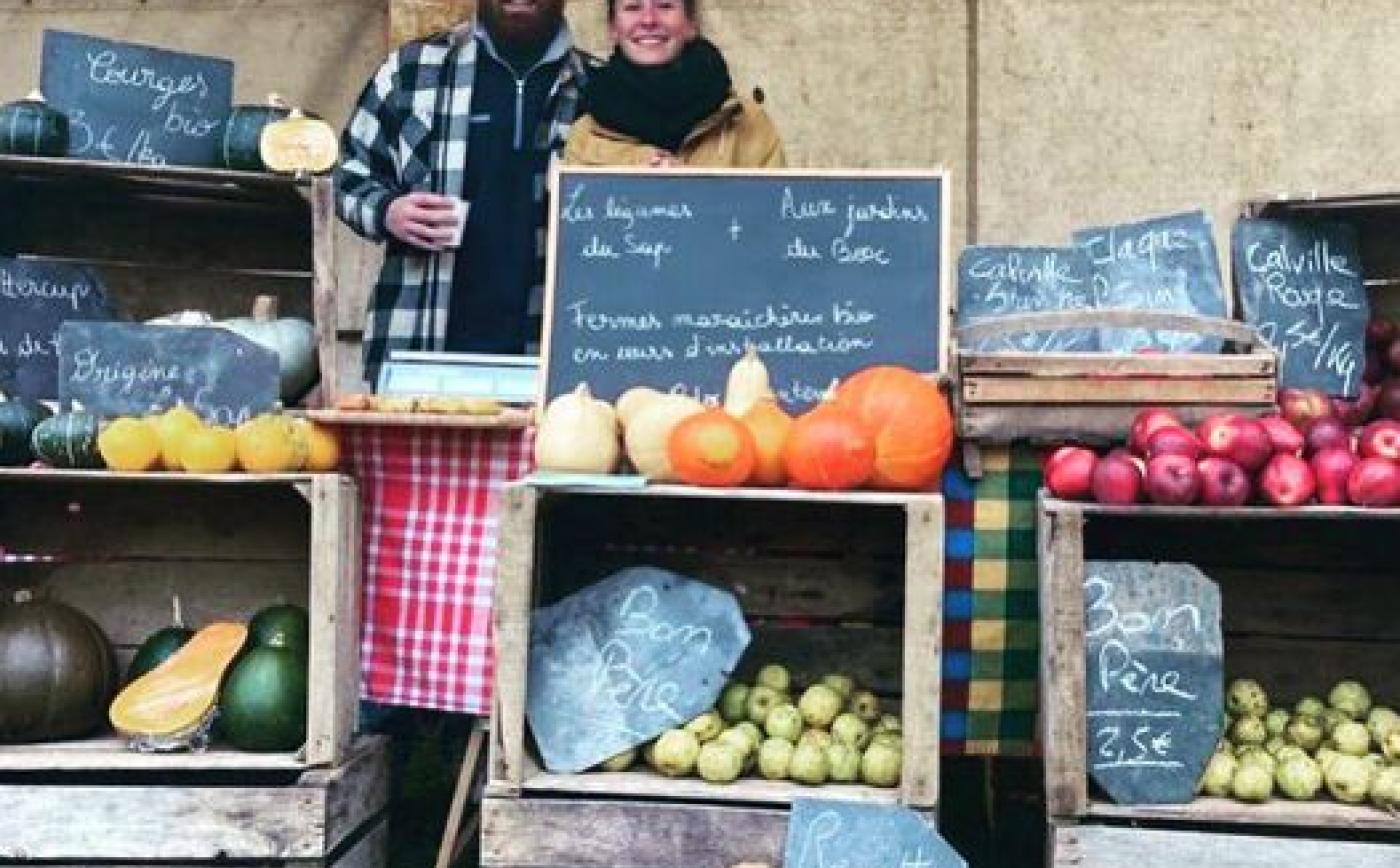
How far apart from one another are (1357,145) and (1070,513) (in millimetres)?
3072

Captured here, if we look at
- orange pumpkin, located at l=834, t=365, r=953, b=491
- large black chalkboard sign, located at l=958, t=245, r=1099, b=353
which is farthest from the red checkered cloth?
large black chalkboard sign, located at l=958, t=245, r=1099, b=353

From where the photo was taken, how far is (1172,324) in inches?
136

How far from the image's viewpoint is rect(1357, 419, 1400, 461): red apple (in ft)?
10.3

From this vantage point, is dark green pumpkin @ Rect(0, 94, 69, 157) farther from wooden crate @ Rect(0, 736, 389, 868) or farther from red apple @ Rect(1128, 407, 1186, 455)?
red apple @ Rect(1128, 407, 1186, 455)

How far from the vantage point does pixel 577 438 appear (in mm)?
3279

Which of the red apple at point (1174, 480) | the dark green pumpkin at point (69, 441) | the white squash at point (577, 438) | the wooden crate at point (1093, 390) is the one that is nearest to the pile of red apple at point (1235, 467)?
the red apple at point (1174, 480)

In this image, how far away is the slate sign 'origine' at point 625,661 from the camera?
3.31 m

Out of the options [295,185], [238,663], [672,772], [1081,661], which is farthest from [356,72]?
[1081,661]

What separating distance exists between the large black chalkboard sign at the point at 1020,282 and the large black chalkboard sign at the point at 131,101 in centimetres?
203

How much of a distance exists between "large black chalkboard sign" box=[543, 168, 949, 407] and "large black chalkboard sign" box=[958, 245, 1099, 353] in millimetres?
294

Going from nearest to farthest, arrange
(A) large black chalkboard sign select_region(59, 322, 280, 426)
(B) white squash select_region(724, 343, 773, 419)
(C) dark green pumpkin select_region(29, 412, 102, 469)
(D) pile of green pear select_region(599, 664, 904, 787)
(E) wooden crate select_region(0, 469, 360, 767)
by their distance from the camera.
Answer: (D) pile of green pear select_region(599, 664, 904, 787) < (B) white squash select_region(724, 343, 773, 419) < (C) dark green pumpkin select_region(29, 412, 102, 469) < (A) large black chalkboard sign select_region(59, 322, 280, 426) < (E) wooden crate select_region(0, 469, 360, 767)

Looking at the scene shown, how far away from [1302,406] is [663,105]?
186 cm

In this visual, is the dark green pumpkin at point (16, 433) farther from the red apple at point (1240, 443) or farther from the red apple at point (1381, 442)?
the red apple at point (1381, 442)

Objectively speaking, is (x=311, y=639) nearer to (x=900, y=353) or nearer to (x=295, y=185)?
(x=295, y=185)
